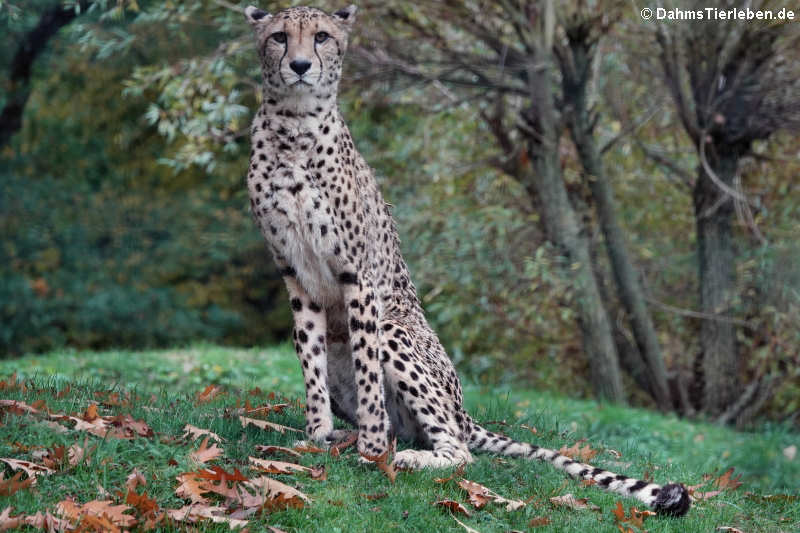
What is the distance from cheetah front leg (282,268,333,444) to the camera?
4.73 meters

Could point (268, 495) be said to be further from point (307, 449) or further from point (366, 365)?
point (366, 365)

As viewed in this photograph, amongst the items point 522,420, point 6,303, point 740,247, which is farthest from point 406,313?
point 6,303

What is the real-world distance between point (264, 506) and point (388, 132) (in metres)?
9.06

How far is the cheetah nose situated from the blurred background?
3.58m

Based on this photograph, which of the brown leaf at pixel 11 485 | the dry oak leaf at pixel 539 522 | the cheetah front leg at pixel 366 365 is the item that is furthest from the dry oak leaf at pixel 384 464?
the brown leaf at pixel 11 485

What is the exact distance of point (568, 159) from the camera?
1078cm

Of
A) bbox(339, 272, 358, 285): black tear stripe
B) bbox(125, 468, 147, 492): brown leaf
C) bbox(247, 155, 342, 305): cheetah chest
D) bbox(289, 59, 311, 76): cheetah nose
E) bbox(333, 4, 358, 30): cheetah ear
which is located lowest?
bbox(125, 468, 147, 492): brown leaf

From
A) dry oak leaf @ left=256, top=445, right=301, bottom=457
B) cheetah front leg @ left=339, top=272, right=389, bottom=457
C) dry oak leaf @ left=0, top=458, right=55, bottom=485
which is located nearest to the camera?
dry oak leaf @ left=0, top=458, right=55, bottom=485

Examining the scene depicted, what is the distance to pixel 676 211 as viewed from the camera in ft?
36.1

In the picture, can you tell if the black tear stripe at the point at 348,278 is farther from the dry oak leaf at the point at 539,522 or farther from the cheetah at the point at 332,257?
the dry oak leaf at the point at 539,522

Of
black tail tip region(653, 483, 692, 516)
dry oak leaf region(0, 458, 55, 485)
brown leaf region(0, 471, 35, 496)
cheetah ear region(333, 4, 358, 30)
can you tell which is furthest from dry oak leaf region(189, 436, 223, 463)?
cheetah ear region(333, 4, 358, 30)

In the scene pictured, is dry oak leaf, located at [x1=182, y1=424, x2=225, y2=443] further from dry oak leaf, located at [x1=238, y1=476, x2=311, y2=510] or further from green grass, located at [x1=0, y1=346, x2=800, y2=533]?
dry oak leaf, located at [x1=238, y1=476, x2=311, y2=510]

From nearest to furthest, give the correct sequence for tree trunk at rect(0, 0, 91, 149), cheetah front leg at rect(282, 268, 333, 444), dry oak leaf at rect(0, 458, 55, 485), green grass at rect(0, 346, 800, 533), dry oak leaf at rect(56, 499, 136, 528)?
dry oak leaf at rect(56, 499, 136, 528) < dry oak leaf at rect(0, 458, 55, 485) < green grass at rect(0, 346, 800, 533) < cheetah front leg at rect(282, 268, 333, 444) < tree trunk at rect(0, 0, 91, 149)

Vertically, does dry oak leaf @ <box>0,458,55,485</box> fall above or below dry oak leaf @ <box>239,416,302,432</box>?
above
